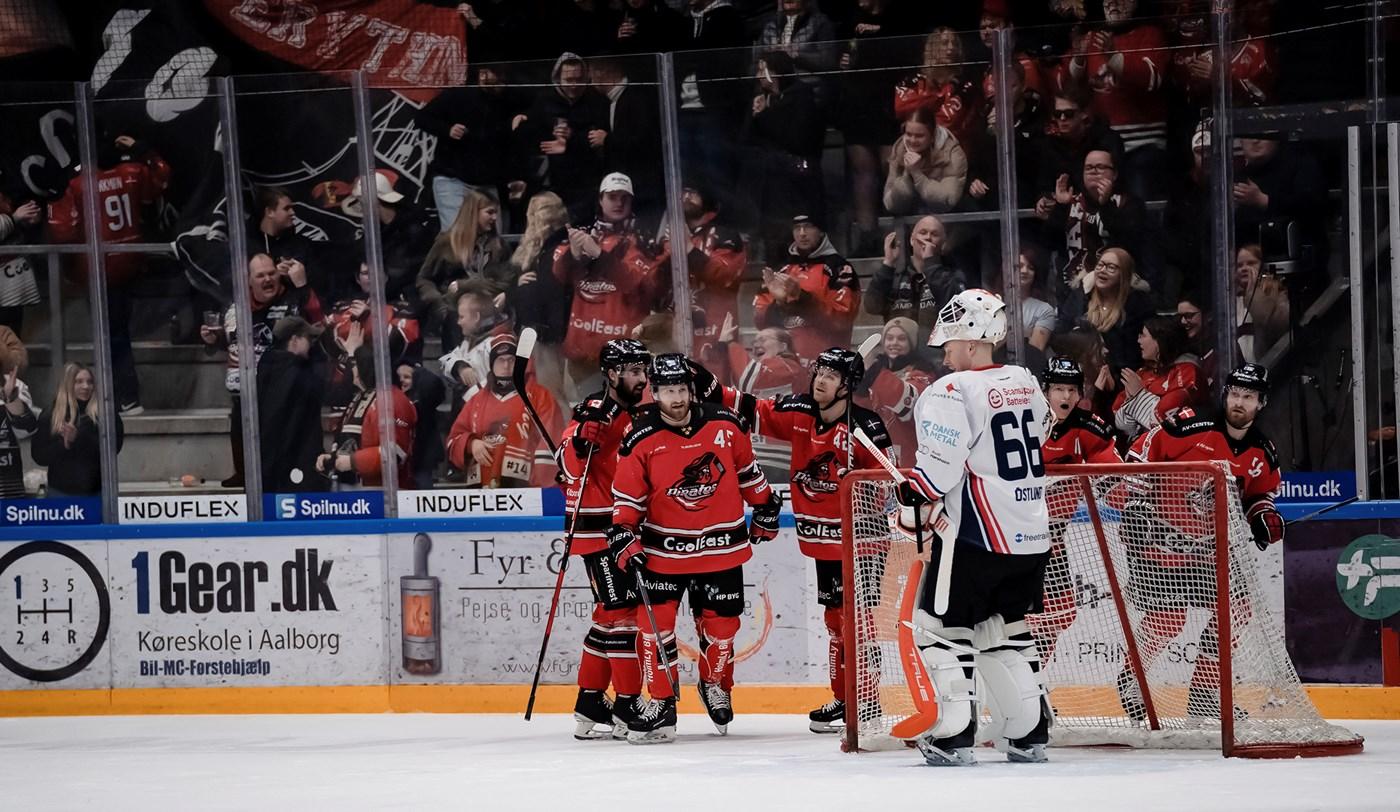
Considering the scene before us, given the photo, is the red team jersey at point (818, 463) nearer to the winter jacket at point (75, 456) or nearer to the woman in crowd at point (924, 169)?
the woman in crowd at point (924, 169)

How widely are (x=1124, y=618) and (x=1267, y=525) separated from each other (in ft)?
2.12

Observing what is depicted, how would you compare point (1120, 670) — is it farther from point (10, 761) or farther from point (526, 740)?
point (10, 761)

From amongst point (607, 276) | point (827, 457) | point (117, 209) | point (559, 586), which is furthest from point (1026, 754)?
point (117, 209)

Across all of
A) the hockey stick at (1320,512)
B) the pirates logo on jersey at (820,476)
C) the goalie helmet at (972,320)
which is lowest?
the hockey stick at (1320,512)

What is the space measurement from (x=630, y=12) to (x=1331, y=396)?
152 inches

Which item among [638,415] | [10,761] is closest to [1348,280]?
[638,415]

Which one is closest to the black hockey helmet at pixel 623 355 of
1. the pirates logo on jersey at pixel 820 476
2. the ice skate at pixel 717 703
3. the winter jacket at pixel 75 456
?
the pirates logo on jersey at pixel 820 476

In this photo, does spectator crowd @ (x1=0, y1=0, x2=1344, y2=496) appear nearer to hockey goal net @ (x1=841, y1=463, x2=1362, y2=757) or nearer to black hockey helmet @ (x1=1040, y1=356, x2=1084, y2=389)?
black hockey helmet @ (x1=1040, y1=356, x2=1084, y2=389)

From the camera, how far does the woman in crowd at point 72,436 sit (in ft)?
23.8

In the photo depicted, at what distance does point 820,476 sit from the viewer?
5.84 metres

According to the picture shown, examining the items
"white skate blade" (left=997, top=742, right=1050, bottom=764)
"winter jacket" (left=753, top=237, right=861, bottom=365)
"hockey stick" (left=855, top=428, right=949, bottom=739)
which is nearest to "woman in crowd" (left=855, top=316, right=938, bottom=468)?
"winter jacket" (left=753, top=237, right=861, bottom=365)

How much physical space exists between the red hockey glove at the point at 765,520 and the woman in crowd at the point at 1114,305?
1537 millimetres

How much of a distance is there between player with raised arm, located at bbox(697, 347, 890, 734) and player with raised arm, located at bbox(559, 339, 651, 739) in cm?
29

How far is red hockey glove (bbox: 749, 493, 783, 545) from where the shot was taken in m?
5.75
